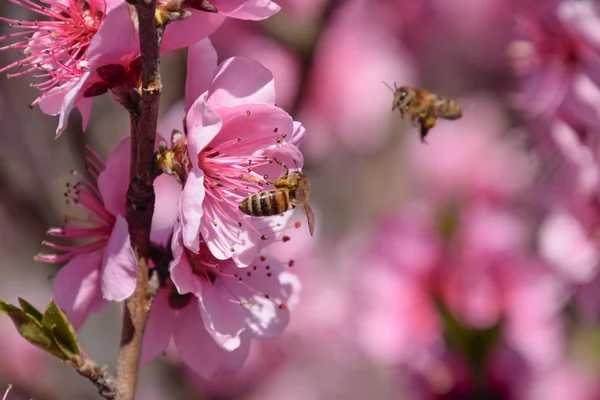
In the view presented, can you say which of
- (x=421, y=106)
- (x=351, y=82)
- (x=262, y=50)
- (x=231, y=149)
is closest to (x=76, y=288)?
(x=231, y=149)

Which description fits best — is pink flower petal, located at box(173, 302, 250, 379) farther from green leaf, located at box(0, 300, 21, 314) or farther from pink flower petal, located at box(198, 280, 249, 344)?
green leaf, located at box(0, 300, 21, 314)

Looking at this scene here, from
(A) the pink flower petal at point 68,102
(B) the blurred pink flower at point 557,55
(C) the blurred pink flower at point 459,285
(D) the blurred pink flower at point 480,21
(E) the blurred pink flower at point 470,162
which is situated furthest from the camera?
(D) the blurred pink flower at point 480,21

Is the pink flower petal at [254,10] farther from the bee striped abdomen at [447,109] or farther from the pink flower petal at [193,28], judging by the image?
the bee striped abdomen at [447,109]

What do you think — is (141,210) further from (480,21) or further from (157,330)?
(480,21)

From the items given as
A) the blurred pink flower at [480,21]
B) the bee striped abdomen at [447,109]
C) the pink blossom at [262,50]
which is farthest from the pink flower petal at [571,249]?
the blurred pink flower at [480,21]

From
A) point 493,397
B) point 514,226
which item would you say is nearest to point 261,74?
point 493,397
